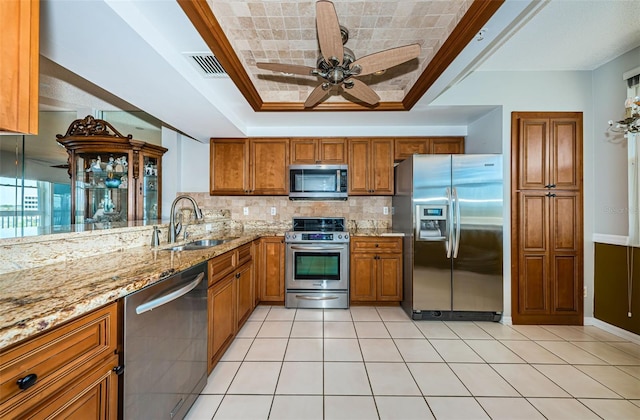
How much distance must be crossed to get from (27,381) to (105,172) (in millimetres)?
3518

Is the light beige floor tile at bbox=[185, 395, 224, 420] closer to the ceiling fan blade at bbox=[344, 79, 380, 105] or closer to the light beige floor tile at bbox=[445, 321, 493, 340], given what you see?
the light beige floor tile at bbox=[445, 321, 493, 340]

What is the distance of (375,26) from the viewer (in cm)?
190

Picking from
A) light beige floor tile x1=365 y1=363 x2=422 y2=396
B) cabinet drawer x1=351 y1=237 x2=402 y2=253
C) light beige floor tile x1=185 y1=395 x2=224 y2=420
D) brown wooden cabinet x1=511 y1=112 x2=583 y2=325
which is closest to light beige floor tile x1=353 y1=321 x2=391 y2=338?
light beige floor tile x1=365 y1=363 x2=422 y2=396

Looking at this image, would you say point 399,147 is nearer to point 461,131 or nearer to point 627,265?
point 461,131

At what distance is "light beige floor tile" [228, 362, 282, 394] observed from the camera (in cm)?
179

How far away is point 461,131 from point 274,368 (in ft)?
11.5

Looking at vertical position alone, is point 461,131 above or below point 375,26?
below

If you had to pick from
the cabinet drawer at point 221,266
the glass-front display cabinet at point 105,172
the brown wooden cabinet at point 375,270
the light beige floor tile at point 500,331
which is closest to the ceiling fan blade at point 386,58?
the cabinet drawer at point 221,266

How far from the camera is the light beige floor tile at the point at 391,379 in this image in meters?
1.78

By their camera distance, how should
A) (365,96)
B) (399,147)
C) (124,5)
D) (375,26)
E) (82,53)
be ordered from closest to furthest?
(124,5), (82,53), (375,26), (365,96), (399,147)

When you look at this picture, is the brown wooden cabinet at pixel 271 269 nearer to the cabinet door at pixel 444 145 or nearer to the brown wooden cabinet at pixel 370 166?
the brown wooden cabinet at pixel 370 166

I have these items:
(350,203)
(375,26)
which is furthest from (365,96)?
(350,203)

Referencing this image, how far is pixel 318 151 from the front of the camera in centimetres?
357

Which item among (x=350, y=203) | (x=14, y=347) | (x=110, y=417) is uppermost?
(x=350, y=203)
